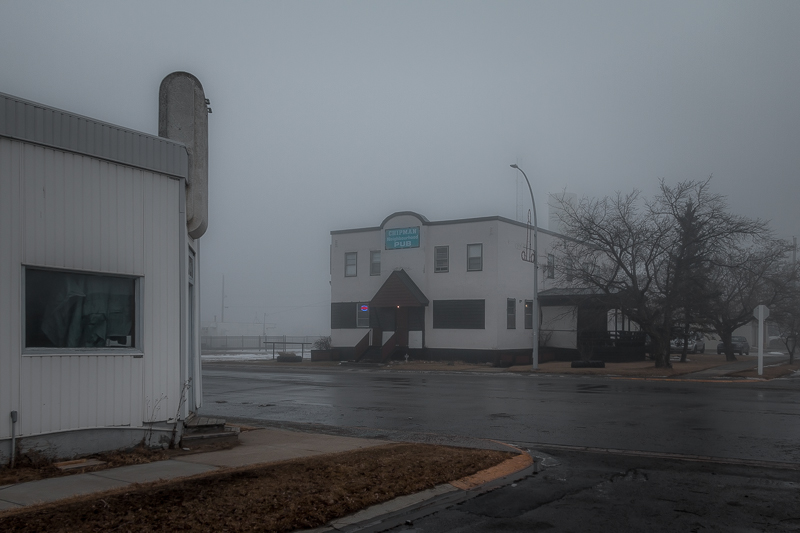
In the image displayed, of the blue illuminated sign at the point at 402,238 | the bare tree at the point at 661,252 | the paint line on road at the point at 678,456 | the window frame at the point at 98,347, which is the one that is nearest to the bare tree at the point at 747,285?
the bare tree at the point at 661,252

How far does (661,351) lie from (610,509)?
25.9 metres

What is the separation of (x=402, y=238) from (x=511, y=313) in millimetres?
7734

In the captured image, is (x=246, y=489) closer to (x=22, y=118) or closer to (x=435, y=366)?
(x=22, y=118)

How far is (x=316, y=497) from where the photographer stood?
7434 mm

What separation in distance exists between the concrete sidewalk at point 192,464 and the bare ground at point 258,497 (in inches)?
16.2

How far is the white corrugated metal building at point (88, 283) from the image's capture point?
887 cm

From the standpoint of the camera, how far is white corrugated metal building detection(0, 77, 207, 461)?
8.87 metres

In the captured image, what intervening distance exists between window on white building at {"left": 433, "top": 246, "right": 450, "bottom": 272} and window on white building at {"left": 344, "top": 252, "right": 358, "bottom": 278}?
18.5 feet

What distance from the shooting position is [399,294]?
1604 inches

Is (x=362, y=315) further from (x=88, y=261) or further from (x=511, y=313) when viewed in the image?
(x=88, y=261)

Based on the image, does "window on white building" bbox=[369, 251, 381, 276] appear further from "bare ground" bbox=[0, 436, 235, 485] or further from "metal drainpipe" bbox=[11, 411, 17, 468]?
"metal drainpipe" bbox=[11, 411, 17, 468]

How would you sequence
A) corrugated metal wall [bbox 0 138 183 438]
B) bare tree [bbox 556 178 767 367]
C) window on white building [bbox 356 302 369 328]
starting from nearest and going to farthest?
1. corrugated metal wall [bbox 0 138 183 438]
2. bare tree [bbox 556 178 767 367]
3. window on white building [bbox 356 302 369 328]

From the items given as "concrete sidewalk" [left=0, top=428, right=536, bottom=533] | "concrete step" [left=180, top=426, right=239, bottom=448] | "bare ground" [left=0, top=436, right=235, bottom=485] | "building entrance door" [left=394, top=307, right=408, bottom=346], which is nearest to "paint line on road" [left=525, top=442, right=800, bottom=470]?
"concrete sidewalk" [left=0, top=428, right=536, bottom=533]

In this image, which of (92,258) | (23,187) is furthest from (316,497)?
(23,187)
